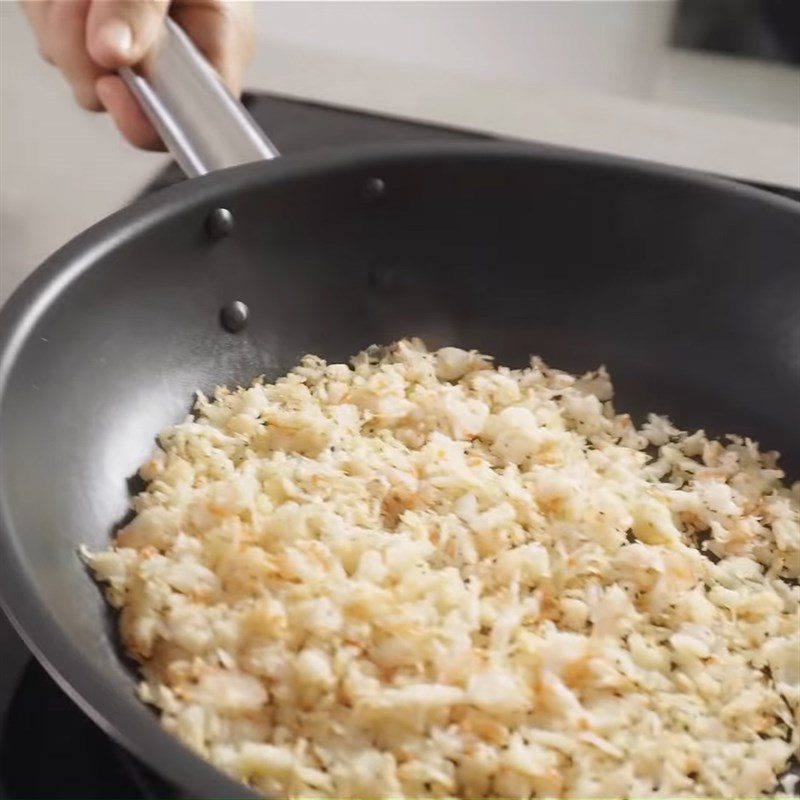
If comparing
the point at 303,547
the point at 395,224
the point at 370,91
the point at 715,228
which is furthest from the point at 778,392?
the point at 370,91

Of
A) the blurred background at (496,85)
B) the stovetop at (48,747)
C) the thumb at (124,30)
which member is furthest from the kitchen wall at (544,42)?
the stovetop at (48,747)

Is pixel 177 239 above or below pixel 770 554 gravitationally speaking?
above

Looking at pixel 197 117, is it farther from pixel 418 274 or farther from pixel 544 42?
pixel 544 42

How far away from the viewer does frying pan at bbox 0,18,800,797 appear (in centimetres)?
84

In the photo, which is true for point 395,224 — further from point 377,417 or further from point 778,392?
point 778,392

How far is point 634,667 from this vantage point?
2.27 feet

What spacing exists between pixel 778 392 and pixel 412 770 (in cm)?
52

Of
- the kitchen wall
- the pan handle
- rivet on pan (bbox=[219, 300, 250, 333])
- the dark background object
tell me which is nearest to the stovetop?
rivet on pan (bbox=[219, 300, 250, 333])

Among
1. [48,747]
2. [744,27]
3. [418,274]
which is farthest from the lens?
[744,27]

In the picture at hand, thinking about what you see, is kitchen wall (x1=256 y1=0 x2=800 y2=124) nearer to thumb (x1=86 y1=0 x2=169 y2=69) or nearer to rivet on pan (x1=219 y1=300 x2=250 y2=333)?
thumb (x1=86 y1=0 x2=169 y2=69)

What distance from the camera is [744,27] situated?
1.62 metres

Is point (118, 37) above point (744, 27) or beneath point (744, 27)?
above

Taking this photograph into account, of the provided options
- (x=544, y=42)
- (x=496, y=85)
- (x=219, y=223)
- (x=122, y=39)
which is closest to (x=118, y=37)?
(x=122, y=39)

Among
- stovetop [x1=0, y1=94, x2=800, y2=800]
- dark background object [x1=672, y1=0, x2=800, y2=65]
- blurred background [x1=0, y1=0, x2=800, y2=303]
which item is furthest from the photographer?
dark background object [x1=672, y1=0, x2=800, y2=65]
